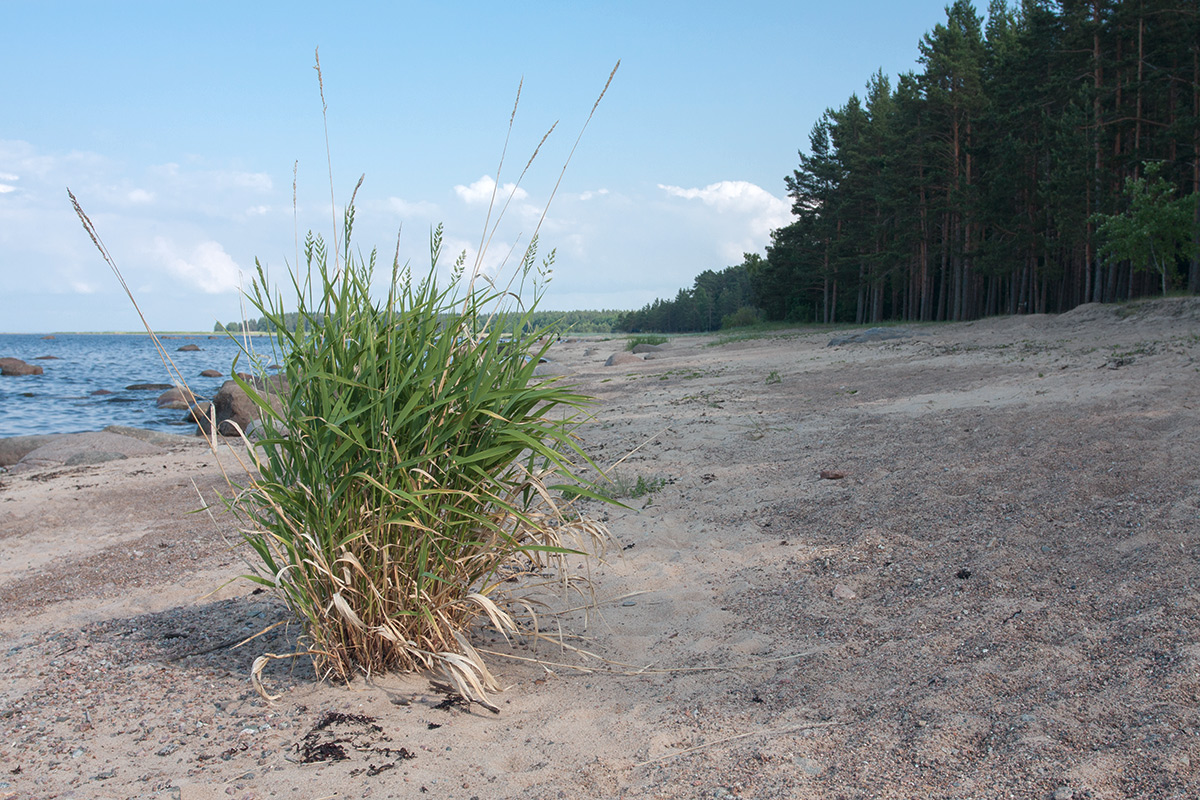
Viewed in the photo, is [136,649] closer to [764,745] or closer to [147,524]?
[764,745]

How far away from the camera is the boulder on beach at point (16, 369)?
3516 cm

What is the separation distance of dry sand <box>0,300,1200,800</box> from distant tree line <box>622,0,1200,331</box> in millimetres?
18037

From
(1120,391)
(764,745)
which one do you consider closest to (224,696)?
(764,745)

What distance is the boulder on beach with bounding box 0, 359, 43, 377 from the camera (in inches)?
1384

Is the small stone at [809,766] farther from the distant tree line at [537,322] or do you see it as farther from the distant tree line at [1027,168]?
the distant tree line at [1027,168]

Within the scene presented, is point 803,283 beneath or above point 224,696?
above

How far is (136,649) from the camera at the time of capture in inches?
111

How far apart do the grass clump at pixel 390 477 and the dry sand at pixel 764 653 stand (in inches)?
9.7

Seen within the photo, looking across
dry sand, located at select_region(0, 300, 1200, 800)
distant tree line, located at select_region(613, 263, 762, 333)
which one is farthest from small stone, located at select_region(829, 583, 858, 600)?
distant tree line, located at select_region(613, 263, 762, 333)

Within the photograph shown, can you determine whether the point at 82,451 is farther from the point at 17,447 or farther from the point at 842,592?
the point at 842,592

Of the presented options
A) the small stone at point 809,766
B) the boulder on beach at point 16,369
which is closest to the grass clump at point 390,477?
the small stone at point 809,766

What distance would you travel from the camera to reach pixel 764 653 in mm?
2900

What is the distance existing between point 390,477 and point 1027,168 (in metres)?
31.2

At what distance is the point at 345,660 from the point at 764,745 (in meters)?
1.48
